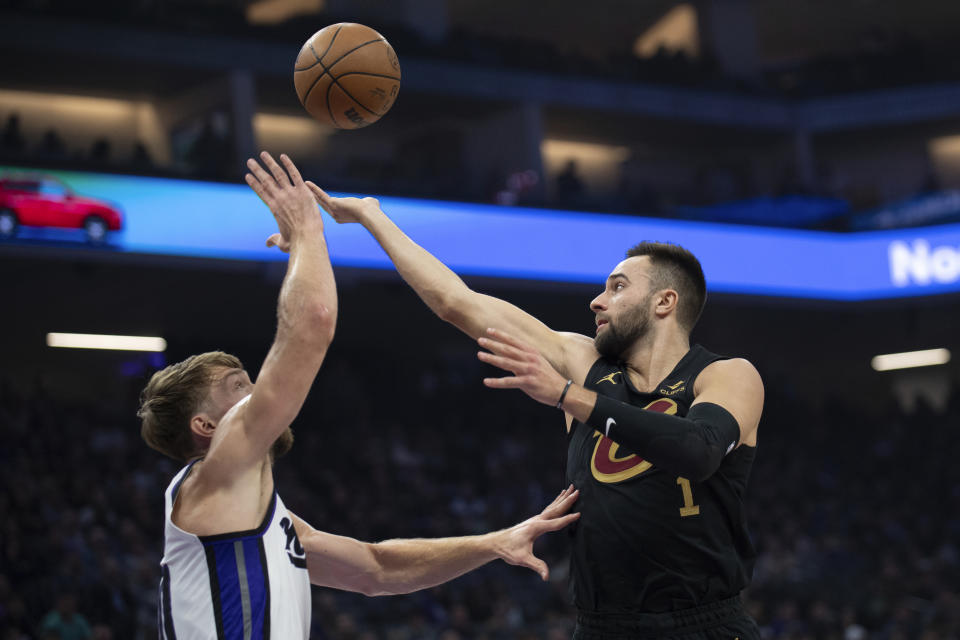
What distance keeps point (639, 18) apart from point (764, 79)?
3853mm

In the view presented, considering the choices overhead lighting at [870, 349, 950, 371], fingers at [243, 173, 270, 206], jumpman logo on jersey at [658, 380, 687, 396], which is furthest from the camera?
overhead lighting at [870, 349, 950, 371]

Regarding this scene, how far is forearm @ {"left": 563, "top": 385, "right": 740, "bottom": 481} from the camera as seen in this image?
11.8 ft

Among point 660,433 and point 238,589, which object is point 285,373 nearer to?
point 238,589

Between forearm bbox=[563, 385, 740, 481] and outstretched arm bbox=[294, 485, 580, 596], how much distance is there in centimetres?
69

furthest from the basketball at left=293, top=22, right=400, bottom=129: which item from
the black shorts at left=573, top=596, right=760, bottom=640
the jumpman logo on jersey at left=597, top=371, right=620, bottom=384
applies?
the black shorts at left=573, top=596, right=760, bottom=640

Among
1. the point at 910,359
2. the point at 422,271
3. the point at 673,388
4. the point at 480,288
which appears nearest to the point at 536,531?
the point at 673,388

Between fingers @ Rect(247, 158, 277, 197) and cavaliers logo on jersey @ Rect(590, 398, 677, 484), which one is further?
cavaliers logo on jersey @ Rect(590, 398, 677, 484)

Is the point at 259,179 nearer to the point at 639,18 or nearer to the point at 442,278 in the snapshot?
the point at 442,278

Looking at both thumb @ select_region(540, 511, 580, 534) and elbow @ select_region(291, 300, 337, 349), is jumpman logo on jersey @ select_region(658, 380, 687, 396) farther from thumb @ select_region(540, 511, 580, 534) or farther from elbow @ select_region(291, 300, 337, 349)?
elbow @ select_region(291, 300, 337, 349)

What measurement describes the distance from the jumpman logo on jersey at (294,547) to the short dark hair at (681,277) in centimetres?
175

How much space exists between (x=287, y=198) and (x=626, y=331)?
146 cm

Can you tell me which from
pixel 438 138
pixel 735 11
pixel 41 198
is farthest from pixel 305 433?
pixel 735 11

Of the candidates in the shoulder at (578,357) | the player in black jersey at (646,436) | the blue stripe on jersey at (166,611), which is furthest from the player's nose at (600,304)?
the blue stripe on jersey at (166,611)

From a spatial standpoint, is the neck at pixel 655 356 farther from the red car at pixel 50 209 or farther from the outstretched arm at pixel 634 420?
the red car at pixel 50 209
